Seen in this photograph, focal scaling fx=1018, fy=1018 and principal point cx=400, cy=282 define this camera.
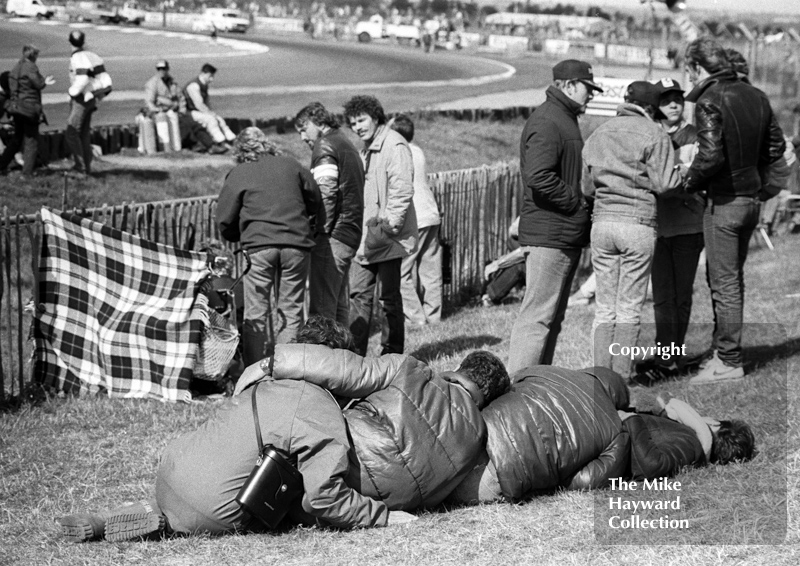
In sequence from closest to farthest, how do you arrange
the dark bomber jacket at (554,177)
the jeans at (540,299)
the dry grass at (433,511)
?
the dry grass at (433,511) < the dark bomber jacket at (554,177) < the jeans at (540,299)

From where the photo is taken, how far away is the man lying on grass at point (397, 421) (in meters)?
4.57

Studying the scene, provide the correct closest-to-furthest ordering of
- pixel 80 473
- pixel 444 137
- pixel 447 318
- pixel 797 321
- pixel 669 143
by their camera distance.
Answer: pixel 80 473, pixel 669 143, pixel 797 321, pixel 447 318, pixel 444 137

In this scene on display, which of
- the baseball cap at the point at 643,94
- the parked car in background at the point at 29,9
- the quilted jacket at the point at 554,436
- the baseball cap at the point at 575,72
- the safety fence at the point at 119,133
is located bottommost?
the quilted jacket at the point at 554,436

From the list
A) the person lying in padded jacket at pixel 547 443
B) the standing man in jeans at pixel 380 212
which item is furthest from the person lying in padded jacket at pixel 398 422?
the standing man in jeans at pixel 380 212

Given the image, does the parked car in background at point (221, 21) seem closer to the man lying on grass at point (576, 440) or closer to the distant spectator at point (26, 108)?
the distant spectator at point (26, 108)

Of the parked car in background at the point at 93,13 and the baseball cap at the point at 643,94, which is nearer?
the baseball cap at the point at 643,94

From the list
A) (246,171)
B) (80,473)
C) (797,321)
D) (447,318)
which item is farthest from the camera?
(447,318)

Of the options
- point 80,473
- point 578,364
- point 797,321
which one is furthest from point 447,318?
point 80,473

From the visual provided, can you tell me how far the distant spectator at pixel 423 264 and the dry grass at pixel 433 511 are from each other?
3.13m

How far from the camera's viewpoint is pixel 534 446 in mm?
4824

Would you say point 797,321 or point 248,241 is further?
point 797,321

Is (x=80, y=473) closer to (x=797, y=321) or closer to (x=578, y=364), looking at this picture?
(x=578, y=364)

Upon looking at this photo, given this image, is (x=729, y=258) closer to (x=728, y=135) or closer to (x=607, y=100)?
(x=728, y=135)

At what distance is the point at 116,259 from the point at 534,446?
350 cm
